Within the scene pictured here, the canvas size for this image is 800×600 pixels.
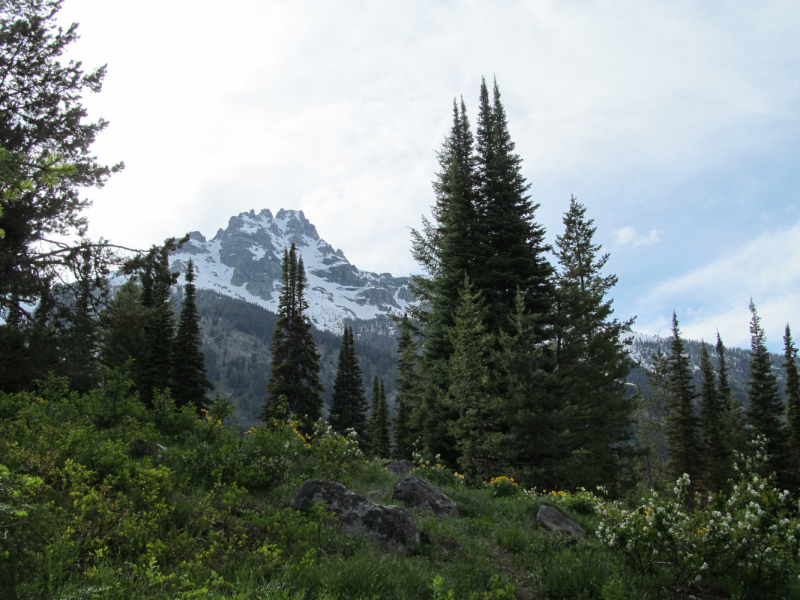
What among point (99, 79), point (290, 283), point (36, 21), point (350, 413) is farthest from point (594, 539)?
point (350, 413)

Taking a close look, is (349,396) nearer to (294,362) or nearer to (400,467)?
(294,362)

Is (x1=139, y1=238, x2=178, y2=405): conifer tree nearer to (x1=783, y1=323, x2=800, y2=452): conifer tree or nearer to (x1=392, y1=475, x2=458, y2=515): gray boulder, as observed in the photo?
(x1=392, y1=475, x2=458, y2=515): gray boulder

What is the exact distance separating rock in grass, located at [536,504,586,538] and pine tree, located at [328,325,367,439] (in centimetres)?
3800

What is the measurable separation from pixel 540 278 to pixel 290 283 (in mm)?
21213

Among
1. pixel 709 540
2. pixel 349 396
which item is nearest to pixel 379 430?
pixel 349 396

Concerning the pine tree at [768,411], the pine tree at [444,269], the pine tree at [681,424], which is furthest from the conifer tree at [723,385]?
the pine tree at [444,269]

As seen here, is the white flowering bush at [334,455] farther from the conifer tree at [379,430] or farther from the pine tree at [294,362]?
the conifer tree at [379,430]

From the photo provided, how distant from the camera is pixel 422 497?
26.2 feet

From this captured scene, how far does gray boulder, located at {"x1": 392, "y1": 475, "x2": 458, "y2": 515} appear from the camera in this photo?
7.84 meters

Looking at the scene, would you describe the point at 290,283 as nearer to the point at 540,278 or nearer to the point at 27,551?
the point at 540,278

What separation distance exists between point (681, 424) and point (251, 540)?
41.9m

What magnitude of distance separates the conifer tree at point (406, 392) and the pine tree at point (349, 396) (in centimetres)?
468

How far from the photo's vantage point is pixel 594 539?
22.8ft

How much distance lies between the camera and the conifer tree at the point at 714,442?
3634 centimetres
